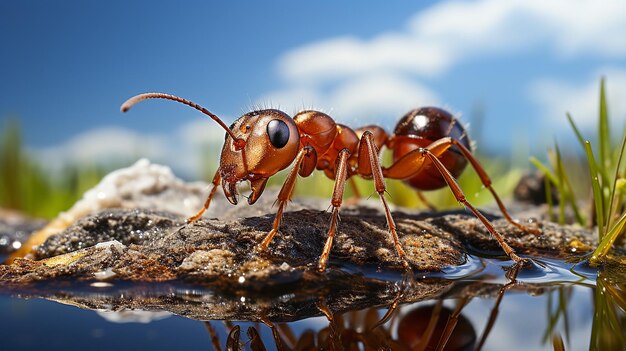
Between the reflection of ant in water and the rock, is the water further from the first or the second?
the rock

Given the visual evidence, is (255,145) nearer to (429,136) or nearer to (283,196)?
(283,196)

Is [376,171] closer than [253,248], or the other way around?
[253,248]

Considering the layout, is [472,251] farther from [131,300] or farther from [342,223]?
[131,300]

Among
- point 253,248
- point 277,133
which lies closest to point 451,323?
point 253,248

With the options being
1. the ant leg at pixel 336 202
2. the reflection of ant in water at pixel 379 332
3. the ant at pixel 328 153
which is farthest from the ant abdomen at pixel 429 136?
the reflection of ant in water at pixel 379 332

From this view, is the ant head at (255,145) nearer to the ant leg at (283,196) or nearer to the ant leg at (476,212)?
the ant leg at (283,196)

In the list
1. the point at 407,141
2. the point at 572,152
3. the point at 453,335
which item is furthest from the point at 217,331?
the point at 572,152

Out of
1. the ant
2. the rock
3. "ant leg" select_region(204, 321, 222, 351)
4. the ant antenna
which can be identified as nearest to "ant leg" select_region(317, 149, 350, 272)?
the ant
